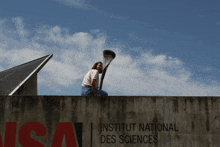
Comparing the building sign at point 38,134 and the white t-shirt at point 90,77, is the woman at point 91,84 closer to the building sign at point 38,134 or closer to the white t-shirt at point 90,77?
the white t-shirt at point 90,77

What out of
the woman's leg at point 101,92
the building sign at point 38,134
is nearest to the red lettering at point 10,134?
the building sign at point 38,134

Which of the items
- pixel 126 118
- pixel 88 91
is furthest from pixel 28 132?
pixel 126 118

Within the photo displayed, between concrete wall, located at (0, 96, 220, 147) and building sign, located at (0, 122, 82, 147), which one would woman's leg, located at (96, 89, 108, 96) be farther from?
building sign, located at (0, 122, 82, 147)

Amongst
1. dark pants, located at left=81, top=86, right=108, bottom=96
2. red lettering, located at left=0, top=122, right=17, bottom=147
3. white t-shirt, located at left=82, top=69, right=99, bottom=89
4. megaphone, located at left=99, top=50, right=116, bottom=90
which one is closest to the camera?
red lettering, located at left=0, top=122, right=17, bottom=147

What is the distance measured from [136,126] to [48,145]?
2.87 metres

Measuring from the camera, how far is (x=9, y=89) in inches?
314

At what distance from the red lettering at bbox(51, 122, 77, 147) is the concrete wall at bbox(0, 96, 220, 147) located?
0.42 ft

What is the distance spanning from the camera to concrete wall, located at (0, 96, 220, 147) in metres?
6.40

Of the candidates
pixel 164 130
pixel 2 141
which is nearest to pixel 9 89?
pixel 2 141

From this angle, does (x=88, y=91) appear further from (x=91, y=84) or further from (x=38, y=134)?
(x=38, y=134)

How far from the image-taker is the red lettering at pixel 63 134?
250 inches

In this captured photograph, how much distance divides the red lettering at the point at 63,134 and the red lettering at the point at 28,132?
42 cm

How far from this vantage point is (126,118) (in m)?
6.52

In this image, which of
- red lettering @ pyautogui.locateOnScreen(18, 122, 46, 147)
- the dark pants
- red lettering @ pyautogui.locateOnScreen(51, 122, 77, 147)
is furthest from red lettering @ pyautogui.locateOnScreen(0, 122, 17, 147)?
the dark pants
